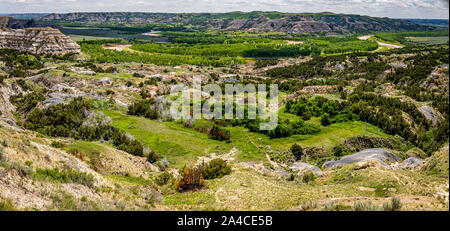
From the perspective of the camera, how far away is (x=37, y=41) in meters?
77.9

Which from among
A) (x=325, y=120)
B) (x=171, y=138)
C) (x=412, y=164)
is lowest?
(x=171, y=138)

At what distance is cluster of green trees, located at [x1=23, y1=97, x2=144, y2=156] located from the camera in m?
22.1

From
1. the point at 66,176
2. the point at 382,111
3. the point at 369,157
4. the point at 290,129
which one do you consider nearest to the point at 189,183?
the point at 66,176

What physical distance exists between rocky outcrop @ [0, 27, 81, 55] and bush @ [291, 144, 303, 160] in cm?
8069

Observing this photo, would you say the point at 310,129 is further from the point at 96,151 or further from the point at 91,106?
the point at 91,106

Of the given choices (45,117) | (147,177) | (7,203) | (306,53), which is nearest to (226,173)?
(147,177)

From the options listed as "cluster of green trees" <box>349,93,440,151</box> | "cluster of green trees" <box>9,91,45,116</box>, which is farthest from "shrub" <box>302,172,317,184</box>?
"cluster of green trees" <box>9,91,45,116</box>

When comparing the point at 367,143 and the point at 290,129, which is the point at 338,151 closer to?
the point at 367,143

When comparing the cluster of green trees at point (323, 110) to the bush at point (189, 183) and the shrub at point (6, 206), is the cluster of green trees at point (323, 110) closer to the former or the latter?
the bush at point (189, 183)

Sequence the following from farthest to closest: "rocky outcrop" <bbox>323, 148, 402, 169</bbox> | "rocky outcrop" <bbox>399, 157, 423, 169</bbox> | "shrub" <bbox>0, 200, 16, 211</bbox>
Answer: "rocky outcrop" <bbox>323, 148, 402, 169</bbox> → "rocky outcrop" <bbox>399, 157, 423, 169</bbox> → "shrub" <bbox>0, 200, 16, 211</bbox>

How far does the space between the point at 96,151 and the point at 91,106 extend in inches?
612

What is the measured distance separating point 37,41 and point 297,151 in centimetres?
8708

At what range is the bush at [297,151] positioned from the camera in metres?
23.2

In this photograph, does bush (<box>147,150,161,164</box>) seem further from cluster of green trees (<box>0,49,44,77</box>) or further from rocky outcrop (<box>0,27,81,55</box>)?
rocky outcrop (<box>0,27,81,55</box>)
